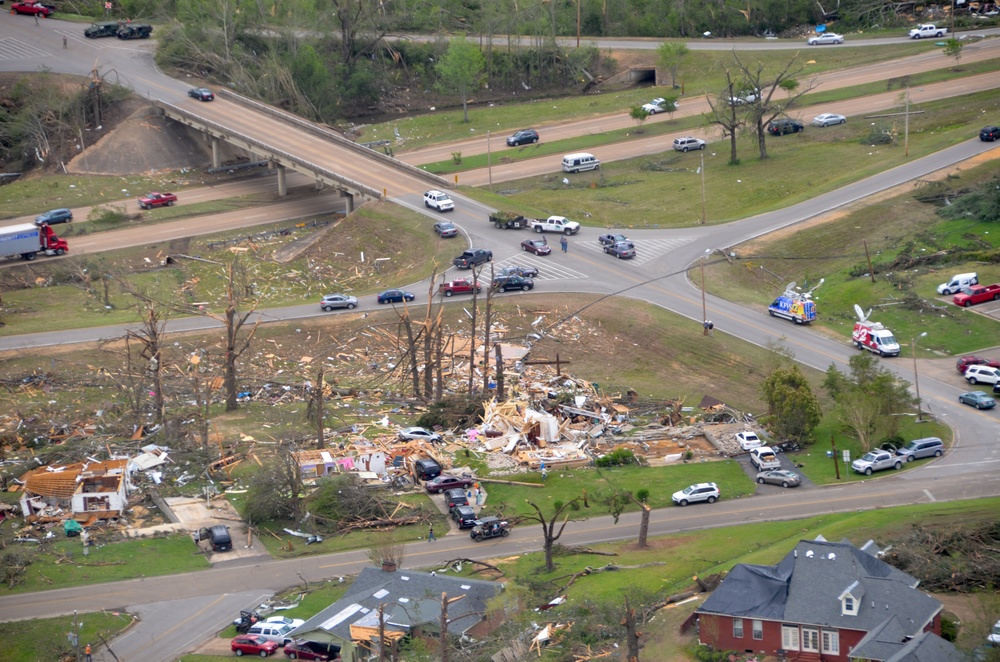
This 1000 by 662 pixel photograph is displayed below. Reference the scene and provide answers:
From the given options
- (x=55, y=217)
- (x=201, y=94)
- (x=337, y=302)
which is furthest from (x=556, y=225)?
(x=201, y=94)

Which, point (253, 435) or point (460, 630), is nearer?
point (460, 630)

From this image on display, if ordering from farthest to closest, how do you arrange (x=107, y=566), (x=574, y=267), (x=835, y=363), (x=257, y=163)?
(x=257, y=163), (x=574, y=267), (x=835, y=363), (x=107, y=566)

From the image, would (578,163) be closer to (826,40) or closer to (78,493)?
(826,40)

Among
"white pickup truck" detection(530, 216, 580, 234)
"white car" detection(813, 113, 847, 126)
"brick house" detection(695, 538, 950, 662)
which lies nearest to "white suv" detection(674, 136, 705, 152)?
"white car" detection(813, 113, 847, 126)

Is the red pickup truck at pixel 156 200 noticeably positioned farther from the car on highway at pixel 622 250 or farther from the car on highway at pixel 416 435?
the car on highway at pixel 416 435

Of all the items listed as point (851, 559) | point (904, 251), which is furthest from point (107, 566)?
point (904, 251)

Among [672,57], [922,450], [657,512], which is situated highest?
[672,57]

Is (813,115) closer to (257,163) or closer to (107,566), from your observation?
(257,163)
